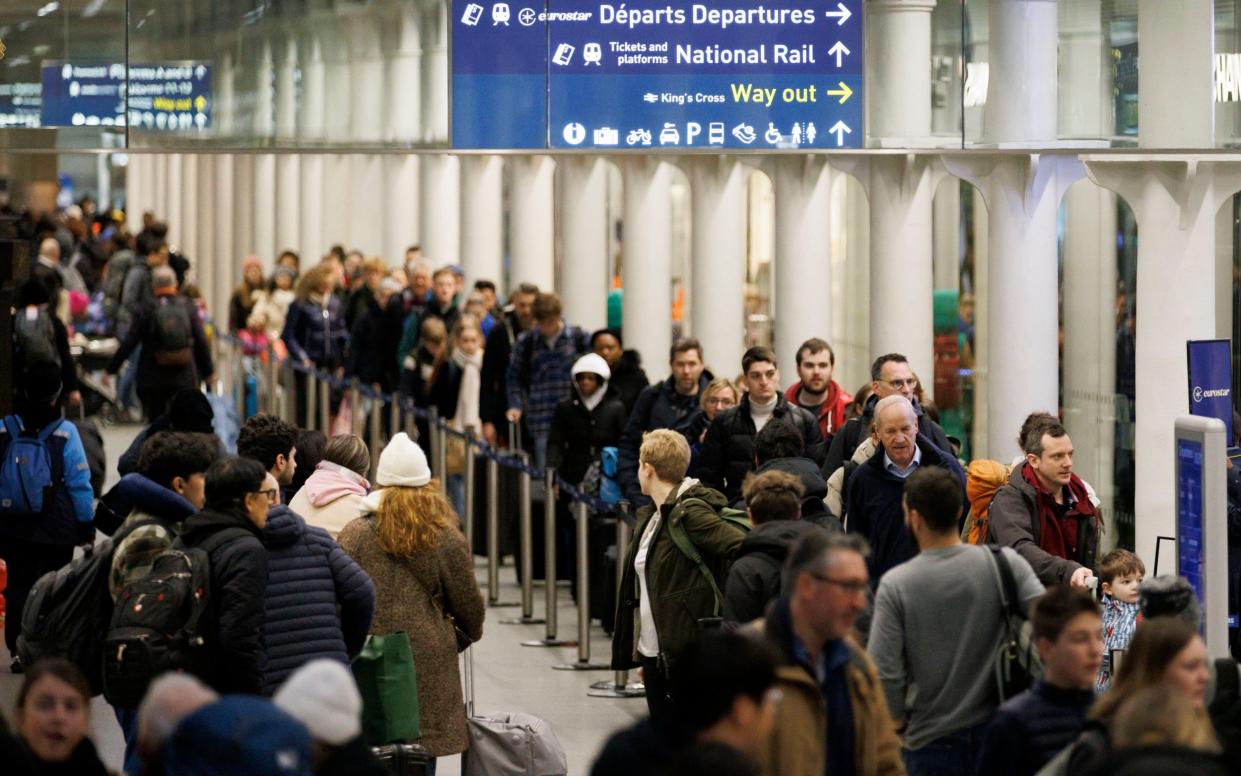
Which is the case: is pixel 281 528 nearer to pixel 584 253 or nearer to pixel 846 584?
pixel 846 584

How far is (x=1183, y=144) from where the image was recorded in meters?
11.8

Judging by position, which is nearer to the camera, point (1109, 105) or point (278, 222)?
point (1109, 105)

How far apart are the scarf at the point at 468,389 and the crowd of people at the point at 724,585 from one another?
189cm

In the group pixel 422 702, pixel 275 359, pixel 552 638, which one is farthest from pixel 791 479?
pixel 275 359

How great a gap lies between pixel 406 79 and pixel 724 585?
19.6 feet

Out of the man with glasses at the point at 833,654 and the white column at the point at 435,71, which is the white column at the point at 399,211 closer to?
the white column at the point at 435,71

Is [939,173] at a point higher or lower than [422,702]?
higher

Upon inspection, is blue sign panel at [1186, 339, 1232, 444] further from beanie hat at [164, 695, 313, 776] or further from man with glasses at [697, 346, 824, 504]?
beanie hat at [164, 695, 313, 776]

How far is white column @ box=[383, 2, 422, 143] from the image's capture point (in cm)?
1373

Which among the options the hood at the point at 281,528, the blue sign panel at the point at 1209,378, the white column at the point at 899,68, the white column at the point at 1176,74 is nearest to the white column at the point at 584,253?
the white column at the point at 899,68

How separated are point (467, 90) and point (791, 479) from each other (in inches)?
253

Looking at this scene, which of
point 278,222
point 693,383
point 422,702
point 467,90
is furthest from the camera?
point 278,222

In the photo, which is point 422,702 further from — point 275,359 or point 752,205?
point 752,205

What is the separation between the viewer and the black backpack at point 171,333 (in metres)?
18.4
